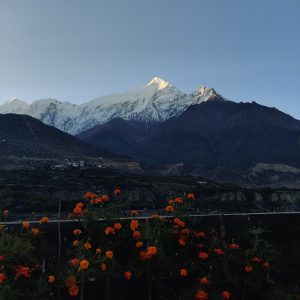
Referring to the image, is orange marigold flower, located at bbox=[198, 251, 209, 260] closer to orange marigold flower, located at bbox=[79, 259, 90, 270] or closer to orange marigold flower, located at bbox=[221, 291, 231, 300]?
orange marigold flower, located at bbox=[221, 291, 231, 300]

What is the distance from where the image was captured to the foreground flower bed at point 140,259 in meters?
8.02

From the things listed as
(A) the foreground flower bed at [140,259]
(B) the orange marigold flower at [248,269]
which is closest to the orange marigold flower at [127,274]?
(A) the foreground flower bed at [140,259]

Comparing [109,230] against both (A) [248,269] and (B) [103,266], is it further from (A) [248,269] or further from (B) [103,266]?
(A) [248,269]

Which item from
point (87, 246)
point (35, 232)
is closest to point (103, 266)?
point (87, 246)

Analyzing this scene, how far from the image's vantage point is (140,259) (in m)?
8.38

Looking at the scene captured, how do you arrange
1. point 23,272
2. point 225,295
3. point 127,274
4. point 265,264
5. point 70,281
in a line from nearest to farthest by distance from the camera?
1. point 23,272
2. point 70,281
3. point 225,295
4. point 127,274
5. point 265,264

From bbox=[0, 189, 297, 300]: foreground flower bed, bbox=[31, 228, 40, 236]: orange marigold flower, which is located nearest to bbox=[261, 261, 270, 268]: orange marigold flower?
bbox=[0, 189, 297, 300]: foreground flower bed

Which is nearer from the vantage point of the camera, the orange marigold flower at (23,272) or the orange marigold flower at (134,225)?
the orange marigold flower at (23,272)

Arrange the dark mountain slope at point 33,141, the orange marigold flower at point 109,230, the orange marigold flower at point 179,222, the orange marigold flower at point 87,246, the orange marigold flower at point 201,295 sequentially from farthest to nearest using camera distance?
the dark mountain slope at point 33,141, the orange marigold flower at point 179,222, the orange marigold flower at point 109,230, the orange marigold flower at point 87,246, the orange marigold flower at point 201,295

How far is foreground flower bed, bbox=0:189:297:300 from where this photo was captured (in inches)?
316

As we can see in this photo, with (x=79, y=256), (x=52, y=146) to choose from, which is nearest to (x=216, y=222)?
(x=79, y=256)

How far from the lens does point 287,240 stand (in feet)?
34.1

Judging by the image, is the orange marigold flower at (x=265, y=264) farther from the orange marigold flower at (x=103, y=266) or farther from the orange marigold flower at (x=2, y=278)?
the orange marigold flower at (x=2, y=278)

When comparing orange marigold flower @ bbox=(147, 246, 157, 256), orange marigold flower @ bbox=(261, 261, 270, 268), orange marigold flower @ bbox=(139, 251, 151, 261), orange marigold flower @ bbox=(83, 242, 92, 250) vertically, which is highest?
orange marigold flower @ bbox=(83, 242, 92, 250)
